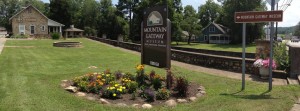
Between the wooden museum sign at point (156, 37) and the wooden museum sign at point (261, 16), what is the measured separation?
207 centimetres

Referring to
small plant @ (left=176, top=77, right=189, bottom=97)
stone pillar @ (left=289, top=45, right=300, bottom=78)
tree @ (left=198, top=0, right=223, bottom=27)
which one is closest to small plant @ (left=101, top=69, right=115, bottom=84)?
small plant @ (left=176, top=77, right=189, bottom=97)

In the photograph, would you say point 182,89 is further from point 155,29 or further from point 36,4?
point 36,4

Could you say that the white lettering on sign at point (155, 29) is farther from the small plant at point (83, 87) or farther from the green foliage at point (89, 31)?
the green foliage at point (89, 31)

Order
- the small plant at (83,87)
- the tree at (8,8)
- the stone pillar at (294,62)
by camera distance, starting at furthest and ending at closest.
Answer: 1. the tree at (8,8)
2. the stone pillar at (294,62)
3. the small plant at (83,87)

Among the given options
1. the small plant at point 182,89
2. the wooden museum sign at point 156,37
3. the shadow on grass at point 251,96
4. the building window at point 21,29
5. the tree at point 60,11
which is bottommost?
the shadow on grass at point 251,96

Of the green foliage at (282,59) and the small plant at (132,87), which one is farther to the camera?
the green foliage at (282,59)

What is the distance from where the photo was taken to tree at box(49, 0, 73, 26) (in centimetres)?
7069

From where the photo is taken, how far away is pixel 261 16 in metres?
7.53

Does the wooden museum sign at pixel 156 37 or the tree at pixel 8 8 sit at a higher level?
the tree at pixel 8 8

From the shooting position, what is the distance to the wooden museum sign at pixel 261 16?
7.22 metres

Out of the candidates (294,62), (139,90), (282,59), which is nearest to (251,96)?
(139,90)

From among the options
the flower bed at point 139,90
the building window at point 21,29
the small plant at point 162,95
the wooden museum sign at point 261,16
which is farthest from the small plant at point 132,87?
the building window at point 21,29

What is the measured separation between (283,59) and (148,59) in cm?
516

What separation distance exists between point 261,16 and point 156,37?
296cm
